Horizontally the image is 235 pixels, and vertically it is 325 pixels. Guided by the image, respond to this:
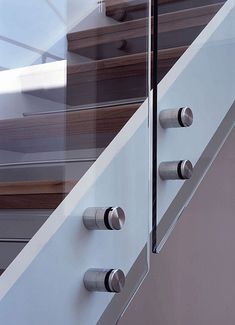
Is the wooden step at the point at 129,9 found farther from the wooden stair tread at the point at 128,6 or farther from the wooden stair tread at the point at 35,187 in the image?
the wooden stair tread at the point at 35,187

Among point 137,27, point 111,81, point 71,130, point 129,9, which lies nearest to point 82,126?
point 71,130

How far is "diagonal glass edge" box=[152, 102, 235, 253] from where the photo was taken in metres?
1.21

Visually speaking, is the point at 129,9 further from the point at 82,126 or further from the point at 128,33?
the point at 82,126

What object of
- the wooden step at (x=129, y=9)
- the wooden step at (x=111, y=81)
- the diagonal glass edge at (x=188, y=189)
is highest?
the wooden step at (x=129, y=9)

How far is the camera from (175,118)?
50.4 inches

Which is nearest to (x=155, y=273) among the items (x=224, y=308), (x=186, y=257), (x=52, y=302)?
(x=186, y=257)

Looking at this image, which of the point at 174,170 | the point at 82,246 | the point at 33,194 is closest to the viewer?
the point at 82,246

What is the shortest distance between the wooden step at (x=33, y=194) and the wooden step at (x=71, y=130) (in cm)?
9

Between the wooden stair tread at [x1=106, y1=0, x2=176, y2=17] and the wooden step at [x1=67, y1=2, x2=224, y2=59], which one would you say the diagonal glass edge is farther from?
the wooden stair tread at [x1=106, y1=0, x2=176, y2=17]

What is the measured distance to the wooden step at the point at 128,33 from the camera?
51.1 inches

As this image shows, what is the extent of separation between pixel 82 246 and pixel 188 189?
45 centimetres

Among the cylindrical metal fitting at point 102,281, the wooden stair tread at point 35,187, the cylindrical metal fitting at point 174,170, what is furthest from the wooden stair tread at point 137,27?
the cylindrical metal fitting at point 102,281

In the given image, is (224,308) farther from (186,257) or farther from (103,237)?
(103,237)

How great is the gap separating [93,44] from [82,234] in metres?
0.67
